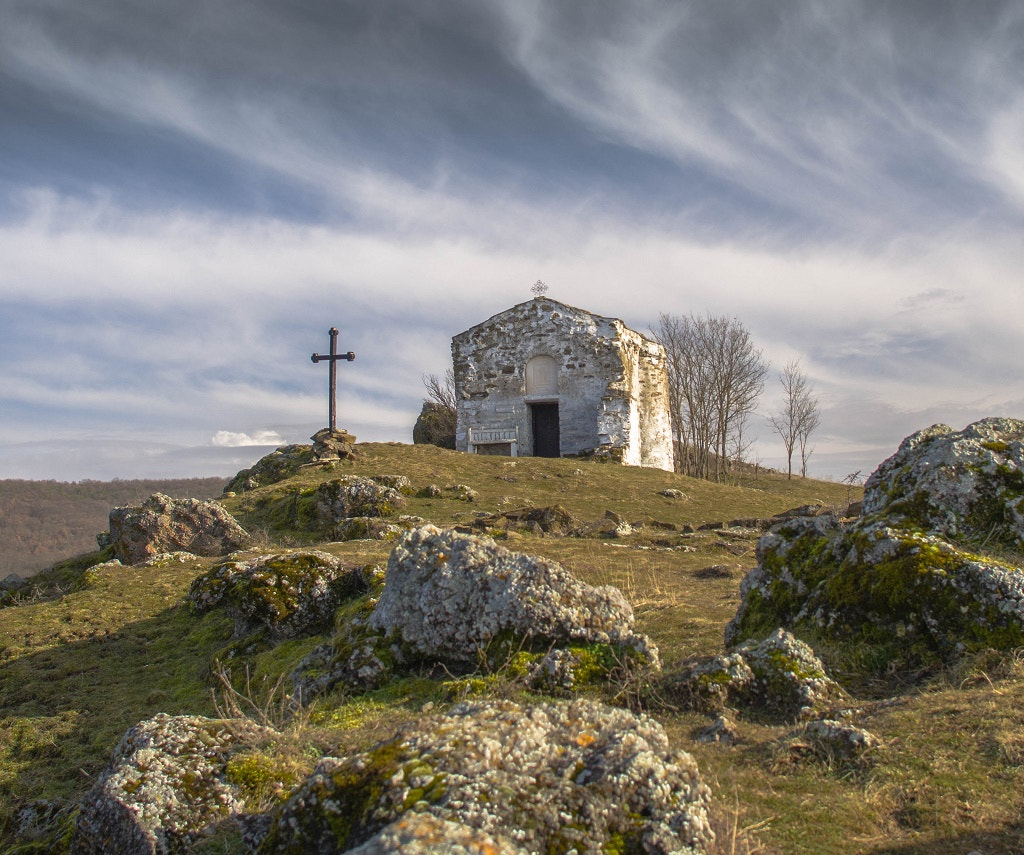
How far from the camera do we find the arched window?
32.3 m

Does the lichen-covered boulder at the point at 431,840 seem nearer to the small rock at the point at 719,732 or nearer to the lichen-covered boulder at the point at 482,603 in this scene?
the small rock at the point at 719,732

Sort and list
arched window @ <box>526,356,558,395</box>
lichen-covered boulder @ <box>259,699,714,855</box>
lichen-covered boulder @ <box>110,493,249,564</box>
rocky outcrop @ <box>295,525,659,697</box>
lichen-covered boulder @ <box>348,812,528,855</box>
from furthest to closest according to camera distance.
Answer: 1. arched window @ <box>526,356,558,395</box>
2. lichen-covered boulder @ <box>110,493,249,564</box>
3. rocky outcrop @ <box>295,525,659,697</box>
4. lichen-covered boulder @ <box>259,699,714,855</box>
5. lichen-covered boulder @ <box>348,812,528,855</box>

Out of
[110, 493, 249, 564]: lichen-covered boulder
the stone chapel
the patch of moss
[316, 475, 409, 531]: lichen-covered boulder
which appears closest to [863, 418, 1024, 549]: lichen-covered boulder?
the patch of moss

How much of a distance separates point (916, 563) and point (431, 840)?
5122 millimetres

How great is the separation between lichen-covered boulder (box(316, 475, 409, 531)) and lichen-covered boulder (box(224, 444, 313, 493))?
6.28 meters

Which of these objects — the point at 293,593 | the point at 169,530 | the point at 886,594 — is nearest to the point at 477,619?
the point at 886,594

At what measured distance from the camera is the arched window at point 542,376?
32312mm

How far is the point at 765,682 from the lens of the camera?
545 cm

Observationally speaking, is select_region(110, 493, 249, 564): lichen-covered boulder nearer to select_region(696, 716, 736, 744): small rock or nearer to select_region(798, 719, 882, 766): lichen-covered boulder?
select_region(696, 716, 736, 744): small rock

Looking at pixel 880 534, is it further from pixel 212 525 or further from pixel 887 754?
pixel 212 525

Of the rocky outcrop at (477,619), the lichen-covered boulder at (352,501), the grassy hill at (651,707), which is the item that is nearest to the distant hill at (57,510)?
the lichen-covered boulder at (352,501)

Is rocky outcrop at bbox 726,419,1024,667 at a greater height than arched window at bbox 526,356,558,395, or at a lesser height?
lesser

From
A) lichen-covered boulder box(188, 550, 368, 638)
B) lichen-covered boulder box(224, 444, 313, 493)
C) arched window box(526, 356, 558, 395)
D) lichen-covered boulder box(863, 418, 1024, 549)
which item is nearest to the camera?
lichen-covered boulder box(863, 418, 1024, 549)

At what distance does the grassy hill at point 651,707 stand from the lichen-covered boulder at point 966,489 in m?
2.11
